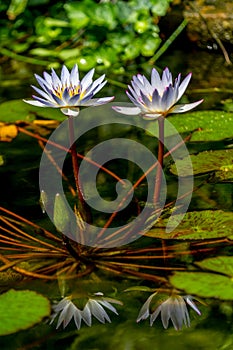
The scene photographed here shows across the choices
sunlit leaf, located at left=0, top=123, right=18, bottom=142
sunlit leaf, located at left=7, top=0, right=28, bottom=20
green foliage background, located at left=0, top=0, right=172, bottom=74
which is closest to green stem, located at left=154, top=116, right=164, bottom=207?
sunlit leaf, located at left=0, top=123, right=18, bottom=142

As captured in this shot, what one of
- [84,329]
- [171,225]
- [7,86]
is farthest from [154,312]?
[7,86]

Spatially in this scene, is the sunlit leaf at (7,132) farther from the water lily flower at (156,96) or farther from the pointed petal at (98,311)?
the pointed petal at (98,311)

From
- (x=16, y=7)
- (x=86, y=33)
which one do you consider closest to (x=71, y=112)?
(x=86, y=33)

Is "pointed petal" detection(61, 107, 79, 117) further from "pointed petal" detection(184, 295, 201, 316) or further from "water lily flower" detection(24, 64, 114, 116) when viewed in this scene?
"pointed petal" detection(184, 295, 201, 316)

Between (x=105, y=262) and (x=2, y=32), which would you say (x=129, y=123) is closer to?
(x=105, y=262)

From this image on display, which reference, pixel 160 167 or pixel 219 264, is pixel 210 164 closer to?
pixel 160 167

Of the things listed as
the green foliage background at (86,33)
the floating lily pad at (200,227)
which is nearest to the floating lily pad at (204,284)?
the floating lily pad at (200,227)
